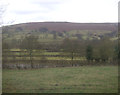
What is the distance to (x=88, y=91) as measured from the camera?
6.49 metres

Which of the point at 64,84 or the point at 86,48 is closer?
the point at 64,84

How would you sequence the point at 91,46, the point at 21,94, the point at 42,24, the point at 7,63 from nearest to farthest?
the point at 21,94, the point at 7,63, the point at 91,46, the point at 42,24

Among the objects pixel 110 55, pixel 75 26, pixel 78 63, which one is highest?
pixel 75 26

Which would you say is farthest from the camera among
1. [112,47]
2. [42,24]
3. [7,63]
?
[42,24]

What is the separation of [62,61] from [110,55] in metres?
Result: 6.68

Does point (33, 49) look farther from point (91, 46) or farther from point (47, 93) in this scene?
point (47, 93)

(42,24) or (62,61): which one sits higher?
(42,24)

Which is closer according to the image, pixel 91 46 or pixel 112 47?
pixel 112 47

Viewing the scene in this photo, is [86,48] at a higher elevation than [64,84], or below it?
below

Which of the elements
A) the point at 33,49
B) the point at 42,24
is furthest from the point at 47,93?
the point at 42,24

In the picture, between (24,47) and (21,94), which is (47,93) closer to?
(21,94)

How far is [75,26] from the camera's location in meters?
41.5

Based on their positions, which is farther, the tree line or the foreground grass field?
the tree line

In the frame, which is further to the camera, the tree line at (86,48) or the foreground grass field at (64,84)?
the tree line at (86,48)
